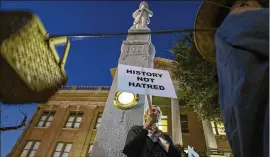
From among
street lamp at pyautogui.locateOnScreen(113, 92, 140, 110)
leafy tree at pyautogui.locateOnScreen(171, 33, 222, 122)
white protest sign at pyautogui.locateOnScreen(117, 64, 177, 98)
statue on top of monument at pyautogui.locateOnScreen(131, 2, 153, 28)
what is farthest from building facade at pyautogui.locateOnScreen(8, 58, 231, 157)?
white protest sign at pyautogui.locateOnScreen(117, 64, 177, 98)

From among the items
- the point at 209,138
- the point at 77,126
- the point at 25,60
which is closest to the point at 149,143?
the point at 25,60

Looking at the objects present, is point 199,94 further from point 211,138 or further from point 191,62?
point 211,138

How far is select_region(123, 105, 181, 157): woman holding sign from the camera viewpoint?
2.84 meters

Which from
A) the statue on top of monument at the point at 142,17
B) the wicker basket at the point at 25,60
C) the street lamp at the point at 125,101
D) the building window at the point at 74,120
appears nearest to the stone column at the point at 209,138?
the statue on top of monument at the point at 142,17

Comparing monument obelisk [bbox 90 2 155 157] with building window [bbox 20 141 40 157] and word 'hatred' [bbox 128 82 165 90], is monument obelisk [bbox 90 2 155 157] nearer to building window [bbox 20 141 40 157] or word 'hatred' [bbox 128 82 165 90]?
word 'hatred' [bbox 128 82 165 90]

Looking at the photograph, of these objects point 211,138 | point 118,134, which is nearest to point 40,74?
point 118,134

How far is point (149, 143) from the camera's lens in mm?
3014

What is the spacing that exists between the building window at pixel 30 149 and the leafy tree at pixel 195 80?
14.4 metres

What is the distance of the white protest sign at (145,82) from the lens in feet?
8.74

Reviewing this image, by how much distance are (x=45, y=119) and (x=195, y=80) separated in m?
16.4

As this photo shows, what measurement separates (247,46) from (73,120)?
19.7 metres

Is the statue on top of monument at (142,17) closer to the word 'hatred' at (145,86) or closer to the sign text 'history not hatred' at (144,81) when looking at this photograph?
the sign text 'history not hatred' at (144,81)

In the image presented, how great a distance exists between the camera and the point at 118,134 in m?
3.69

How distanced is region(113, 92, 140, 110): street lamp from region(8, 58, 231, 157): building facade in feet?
35.8
